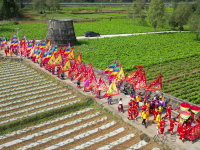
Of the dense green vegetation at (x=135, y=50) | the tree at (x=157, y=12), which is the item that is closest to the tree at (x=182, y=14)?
the tree at (x=157, y=12)

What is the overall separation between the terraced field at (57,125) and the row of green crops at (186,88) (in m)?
7.19

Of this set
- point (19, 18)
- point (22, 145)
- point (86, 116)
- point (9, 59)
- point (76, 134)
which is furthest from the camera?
point (19, 18)

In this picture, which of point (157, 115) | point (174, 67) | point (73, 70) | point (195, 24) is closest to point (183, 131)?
point (157, 115)

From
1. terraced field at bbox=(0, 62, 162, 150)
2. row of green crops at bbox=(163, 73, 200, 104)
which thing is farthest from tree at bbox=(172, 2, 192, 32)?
terraced field at bbox=(0, 62, 162, 150)

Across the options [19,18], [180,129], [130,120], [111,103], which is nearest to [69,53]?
[111,103]

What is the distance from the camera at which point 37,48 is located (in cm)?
2634

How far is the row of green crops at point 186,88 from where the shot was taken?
59.0ft

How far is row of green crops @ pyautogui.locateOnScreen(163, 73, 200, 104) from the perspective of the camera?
59.0 ft

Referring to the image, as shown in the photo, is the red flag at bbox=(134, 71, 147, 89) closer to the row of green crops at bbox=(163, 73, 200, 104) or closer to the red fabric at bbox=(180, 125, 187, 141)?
the row of green crops at bbox=(163, 73, 200, 104)

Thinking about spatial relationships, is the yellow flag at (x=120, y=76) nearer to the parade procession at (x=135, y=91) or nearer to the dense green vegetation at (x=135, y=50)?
the parade procession at (x=135, y=91)

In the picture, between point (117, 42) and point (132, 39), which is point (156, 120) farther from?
point (132, 39)

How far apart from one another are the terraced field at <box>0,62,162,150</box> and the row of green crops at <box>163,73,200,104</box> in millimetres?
7187

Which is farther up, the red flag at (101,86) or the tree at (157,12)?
the tree at (157,12)

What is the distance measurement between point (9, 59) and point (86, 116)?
19.1 metres
